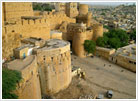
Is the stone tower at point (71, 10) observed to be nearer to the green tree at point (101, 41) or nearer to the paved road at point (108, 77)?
the green tree at point (101, 41)

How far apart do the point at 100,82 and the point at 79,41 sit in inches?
286

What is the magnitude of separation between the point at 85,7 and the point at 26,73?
2563 centimetres

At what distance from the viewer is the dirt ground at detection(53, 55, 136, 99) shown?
12500 millimetres

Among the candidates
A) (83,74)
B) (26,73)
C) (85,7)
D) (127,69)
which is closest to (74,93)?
(83,74)

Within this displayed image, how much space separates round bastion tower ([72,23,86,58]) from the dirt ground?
876mm

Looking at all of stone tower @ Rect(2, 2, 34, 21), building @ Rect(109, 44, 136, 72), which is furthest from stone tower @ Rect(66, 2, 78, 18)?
stone tower @ Rect(2, 2, 34, 21)

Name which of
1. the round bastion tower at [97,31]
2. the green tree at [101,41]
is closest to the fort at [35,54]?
the green tree at [101,41]

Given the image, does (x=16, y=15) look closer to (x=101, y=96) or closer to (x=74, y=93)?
(x=74, y=93)

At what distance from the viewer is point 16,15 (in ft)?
55.1

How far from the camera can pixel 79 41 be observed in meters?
21.2

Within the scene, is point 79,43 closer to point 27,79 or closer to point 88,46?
point 88,46

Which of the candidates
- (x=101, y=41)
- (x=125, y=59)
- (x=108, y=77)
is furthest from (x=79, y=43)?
(x=108, y=77)

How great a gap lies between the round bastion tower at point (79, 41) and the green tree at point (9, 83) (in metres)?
13.9

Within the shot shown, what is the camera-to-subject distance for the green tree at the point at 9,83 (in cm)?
705
